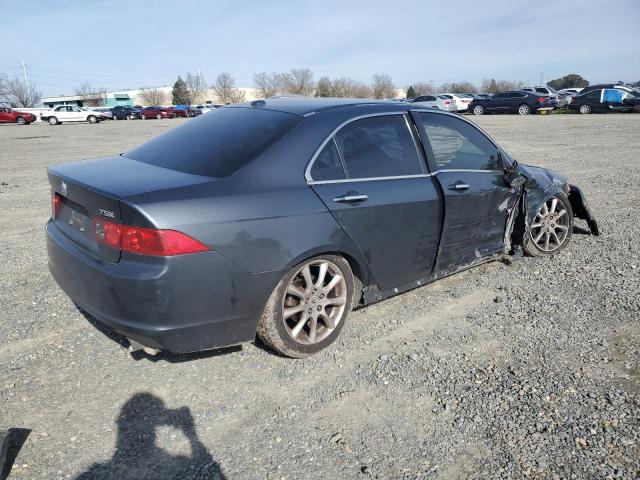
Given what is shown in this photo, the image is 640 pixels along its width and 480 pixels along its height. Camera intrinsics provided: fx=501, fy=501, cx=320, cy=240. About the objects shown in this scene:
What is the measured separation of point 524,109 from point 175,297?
36.4 meters

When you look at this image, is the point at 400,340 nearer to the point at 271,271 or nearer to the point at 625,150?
the point at 271,271

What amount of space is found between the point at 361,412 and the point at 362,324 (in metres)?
1.09

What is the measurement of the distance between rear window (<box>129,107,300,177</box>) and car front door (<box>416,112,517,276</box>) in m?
1.27

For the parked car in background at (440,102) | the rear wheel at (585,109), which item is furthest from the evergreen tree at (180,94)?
the rear wheel at (585,109)

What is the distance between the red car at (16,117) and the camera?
40719 mm

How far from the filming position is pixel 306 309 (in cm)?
325

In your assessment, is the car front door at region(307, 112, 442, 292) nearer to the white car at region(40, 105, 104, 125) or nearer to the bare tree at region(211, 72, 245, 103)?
the white car at region(40, 105, 104, 125)

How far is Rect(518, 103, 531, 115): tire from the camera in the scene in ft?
113

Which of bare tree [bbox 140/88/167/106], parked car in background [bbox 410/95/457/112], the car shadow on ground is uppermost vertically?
bare tree [bbox 140/88/167/106]

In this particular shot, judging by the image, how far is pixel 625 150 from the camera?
1381cm

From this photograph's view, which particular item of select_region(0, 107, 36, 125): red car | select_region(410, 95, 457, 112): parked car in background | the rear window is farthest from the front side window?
select_region(0, 107, 36, 125): red car

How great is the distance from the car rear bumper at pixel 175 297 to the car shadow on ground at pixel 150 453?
0.38 metres

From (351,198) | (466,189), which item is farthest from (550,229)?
(351,198)

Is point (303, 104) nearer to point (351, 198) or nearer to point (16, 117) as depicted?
point (351, 198)
